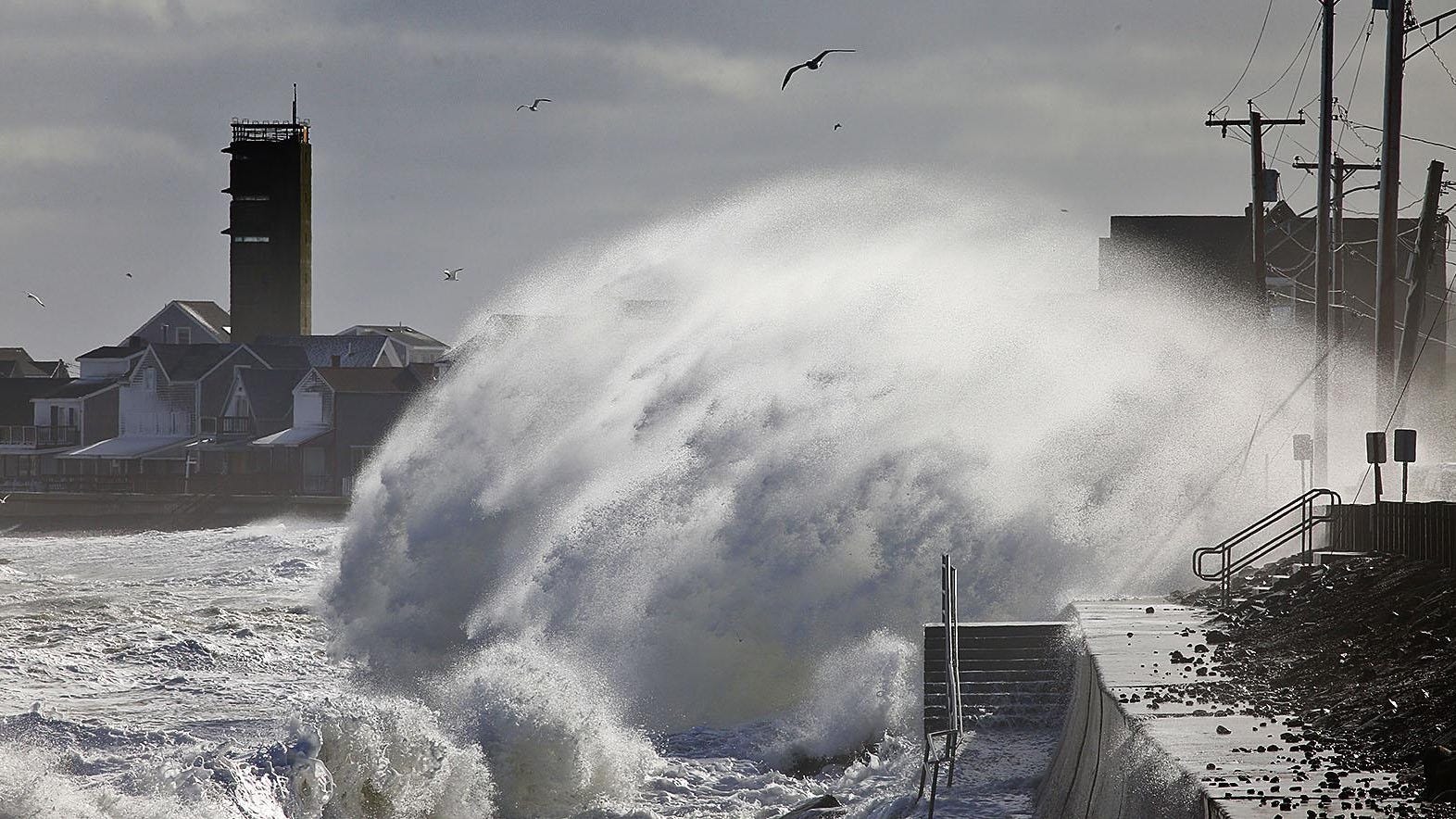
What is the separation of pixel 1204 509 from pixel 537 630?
11755 millimetres

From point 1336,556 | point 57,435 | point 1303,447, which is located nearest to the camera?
point 1336,556

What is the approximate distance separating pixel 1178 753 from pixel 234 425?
254ft

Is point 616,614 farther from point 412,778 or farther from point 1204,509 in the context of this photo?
point 1204,509

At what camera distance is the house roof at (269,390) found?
268ft

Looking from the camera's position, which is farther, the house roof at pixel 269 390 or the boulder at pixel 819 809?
the house roof at pixel 269 390

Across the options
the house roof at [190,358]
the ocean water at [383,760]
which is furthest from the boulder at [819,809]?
the house roof at [190,358]

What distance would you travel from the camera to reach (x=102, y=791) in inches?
706

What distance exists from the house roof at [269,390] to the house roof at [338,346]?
12.8 feet

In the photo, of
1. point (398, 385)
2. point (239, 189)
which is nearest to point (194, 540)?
point (398, 385)

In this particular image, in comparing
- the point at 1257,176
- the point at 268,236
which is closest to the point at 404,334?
the point at 268,236

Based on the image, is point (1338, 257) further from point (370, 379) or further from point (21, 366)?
point (21, 366)

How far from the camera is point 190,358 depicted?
87.8m

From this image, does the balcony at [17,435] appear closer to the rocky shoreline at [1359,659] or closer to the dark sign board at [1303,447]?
the dark sign board at [1303,447]

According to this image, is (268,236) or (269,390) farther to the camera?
(268,236)
